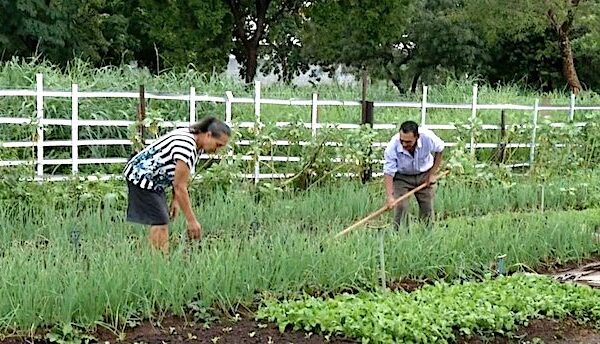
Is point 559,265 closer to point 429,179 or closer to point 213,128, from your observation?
point 429,179

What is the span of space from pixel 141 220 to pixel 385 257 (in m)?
1.83

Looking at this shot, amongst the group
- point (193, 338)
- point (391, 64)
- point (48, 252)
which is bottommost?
point (193, 338)

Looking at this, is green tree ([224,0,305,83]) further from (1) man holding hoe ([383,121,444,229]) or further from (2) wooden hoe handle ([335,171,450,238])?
(2) wooden hoe handle ([335,171,450,238])

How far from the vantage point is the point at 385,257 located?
6.40 m

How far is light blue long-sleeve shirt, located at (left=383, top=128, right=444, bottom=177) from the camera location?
7926 millimetres

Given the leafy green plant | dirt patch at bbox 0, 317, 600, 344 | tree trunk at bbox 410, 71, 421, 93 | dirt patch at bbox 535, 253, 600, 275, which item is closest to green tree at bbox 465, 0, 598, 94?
tree trunk at bbox 410, 71, 421, 93

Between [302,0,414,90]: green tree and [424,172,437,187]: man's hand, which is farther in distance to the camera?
[302,0,414,90]: green tree

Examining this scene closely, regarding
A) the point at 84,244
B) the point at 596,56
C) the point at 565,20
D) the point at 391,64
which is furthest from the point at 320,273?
the point at 391,64

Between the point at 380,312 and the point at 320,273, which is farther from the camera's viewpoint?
the point at 320,273

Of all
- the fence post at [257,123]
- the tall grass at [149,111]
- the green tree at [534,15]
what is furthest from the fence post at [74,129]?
the green tree at [534,15]

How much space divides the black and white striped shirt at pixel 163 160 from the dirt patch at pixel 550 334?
230 cm

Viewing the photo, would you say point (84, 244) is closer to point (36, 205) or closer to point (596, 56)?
point (36, 205)

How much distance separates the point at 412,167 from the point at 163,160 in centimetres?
269

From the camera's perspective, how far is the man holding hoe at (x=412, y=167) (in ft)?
25.8
